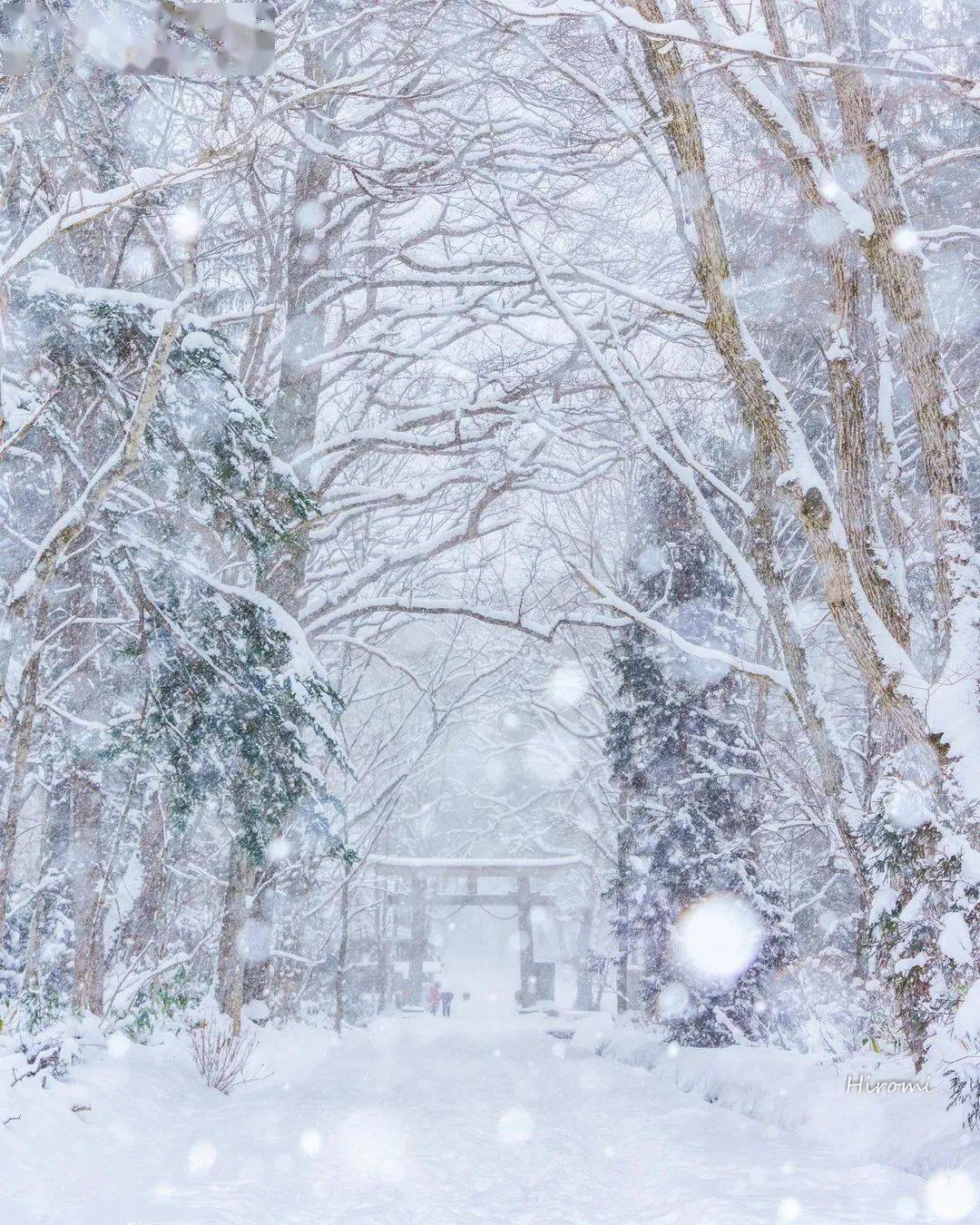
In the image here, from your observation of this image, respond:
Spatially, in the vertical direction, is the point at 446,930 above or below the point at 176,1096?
below

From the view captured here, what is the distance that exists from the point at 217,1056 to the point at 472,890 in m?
17.9

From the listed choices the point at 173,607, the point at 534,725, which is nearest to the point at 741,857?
the point at 173,607

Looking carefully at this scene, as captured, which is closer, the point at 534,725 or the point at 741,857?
the point at 741,857

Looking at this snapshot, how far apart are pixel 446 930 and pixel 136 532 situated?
Answer: 40783 mm

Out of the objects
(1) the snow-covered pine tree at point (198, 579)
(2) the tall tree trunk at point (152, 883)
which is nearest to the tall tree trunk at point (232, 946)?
(2) the tall tree trunk at point (152, 883)

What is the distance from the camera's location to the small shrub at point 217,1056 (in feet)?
25.8

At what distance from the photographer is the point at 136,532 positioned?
20.6 ft

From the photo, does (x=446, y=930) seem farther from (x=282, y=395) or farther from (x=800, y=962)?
(x=282, y=395)

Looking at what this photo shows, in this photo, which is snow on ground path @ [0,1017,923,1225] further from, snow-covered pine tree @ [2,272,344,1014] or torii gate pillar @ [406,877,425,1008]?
torii gate pillar @ [406,877,425,1008]

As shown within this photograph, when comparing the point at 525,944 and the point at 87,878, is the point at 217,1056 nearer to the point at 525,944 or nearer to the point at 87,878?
the point at 87,878

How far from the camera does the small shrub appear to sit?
25.8 ft

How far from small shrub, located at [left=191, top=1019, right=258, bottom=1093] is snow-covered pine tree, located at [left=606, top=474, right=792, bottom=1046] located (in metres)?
5.65

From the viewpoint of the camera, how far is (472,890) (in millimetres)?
25250

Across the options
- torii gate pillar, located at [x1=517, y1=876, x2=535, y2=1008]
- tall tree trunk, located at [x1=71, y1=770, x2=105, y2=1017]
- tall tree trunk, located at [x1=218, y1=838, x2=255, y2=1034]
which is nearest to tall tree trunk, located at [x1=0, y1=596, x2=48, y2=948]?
Answer: tall tree trunk, located at [x1=71, y1=770, x2=105, y2=1017]
